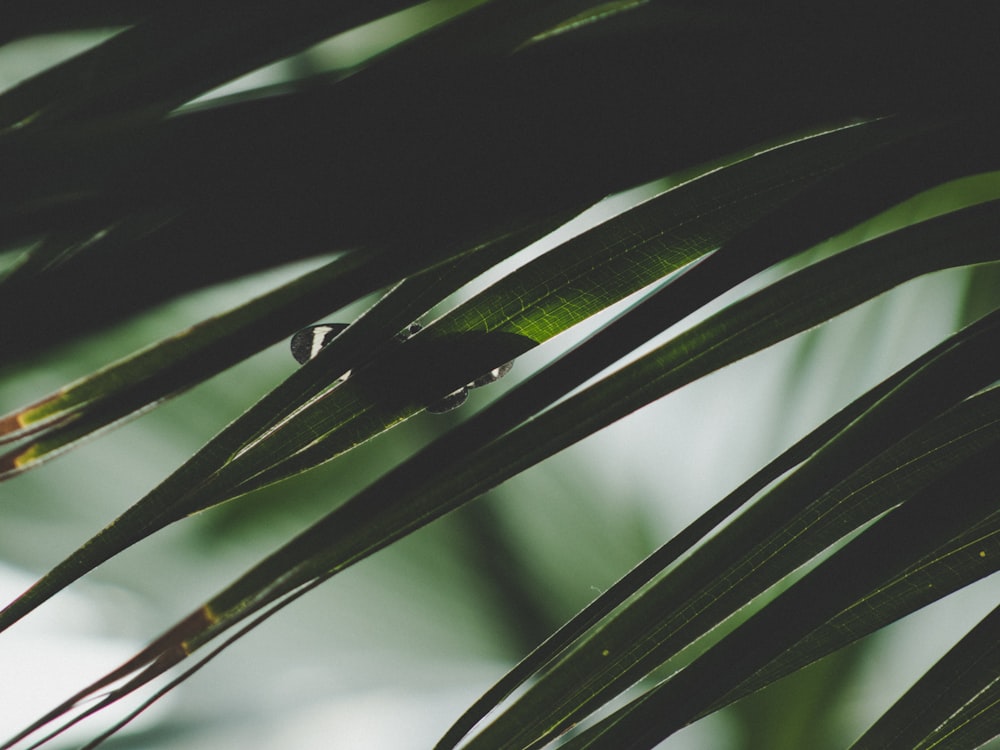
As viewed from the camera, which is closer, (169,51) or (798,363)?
(169,51)

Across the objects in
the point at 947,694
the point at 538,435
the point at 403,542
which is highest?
the point at 403,542

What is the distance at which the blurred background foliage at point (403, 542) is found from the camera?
1.07 m

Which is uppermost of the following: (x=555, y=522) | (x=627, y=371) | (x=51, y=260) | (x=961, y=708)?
(x=555, y=522)

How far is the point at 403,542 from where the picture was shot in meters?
1.06

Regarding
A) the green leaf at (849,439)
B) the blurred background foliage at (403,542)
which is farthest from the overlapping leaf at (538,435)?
the blurred background foliage at (403,542)

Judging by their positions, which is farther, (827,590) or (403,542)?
(403,542)

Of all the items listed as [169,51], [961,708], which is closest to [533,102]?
[169,51]

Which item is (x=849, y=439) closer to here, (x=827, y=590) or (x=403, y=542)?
(x=827, y=590)

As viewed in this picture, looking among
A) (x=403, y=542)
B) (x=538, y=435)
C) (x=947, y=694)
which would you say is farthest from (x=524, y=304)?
(x=403, y=542)

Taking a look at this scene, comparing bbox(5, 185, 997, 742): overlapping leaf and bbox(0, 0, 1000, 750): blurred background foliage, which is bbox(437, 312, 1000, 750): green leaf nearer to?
bbox(5, 185, 997, 742): overlapping leaf

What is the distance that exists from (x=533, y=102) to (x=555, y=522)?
0.90 metres

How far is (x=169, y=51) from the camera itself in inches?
10.7

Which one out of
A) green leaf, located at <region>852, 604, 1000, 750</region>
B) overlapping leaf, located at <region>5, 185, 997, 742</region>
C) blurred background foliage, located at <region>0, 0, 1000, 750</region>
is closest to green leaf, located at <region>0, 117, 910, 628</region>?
overlapping leaf, located at <region>5, 185, 997, 742</region>

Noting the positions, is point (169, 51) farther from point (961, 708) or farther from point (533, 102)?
point (961, 708)
